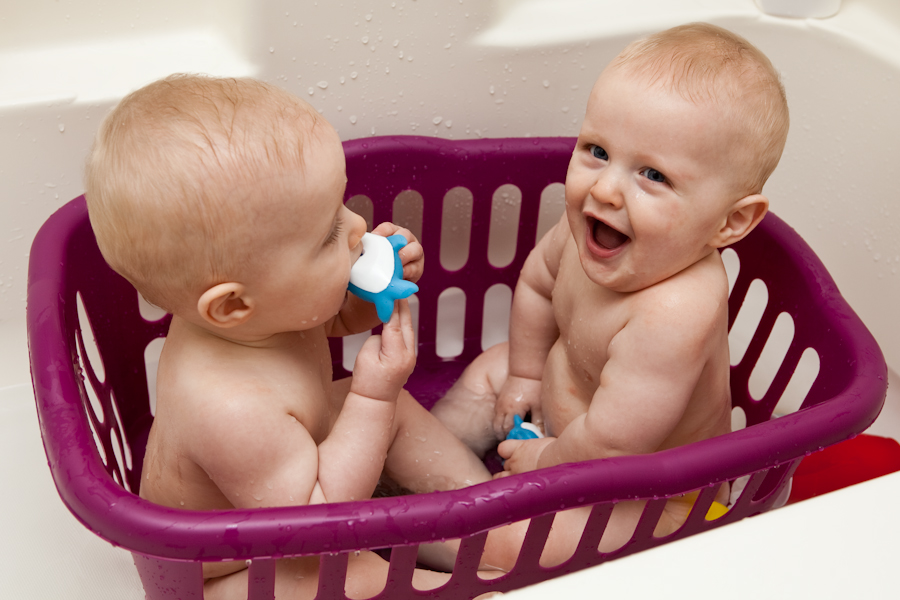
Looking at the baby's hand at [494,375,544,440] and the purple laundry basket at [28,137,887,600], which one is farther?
the baby's hand at [494,375,544,440]

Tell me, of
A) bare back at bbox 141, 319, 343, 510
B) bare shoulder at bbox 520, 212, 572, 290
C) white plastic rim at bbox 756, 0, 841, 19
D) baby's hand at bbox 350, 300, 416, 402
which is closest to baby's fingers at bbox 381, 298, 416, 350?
baby's hand at bbox 350, 300, 416, 402

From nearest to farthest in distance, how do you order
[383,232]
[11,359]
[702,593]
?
1. [702,593]
2. [383,232]
3. [11,359]

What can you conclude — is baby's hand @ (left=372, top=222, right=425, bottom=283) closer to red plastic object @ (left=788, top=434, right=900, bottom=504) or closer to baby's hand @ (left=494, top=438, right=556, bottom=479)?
baby's hand @ (left=494, top=438, right=556, bottom=479)

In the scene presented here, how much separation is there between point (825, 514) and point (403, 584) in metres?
0.38

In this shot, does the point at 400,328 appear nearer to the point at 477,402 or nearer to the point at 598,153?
the point at 598,153

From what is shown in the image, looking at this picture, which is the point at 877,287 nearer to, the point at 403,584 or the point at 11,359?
the point at 403,584

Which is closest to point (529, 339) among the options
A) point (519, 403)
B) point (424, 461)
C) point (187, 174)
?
point (519, 403)

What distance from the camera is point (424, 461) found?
108cm

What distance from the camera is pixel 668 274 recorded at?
0.89m

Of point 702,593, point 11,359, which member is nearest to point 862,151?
point 702,593

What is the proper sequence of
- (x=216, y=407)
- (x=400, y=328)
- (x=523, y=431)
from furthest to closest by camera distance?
1. (x=523, y=431)
2. (x=400, y=328)
3. (x=216, y=407)

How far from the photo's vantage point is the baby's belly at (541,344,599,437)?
1.05 metres

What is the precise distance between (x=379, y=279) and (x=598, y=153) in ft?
0.89

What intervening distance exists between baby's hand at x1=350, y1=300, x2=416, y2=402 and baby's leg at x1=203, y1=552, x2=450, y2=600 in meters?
0.19
